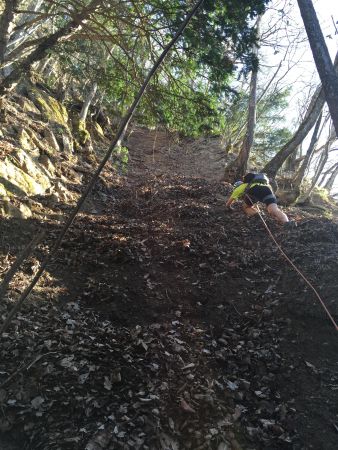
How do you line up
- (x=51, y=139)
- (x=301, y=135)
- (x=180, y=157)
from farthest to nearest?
(x=180, y=157) → (x=301, y=135) → (x=51, y=139)

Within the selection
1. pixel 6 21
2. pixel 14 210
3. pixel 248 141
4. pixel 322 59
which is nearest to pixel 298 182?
pixel 248 141

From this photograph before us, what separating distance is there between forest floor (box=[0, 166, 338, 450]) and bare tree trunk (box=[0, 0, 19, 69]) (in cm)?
328

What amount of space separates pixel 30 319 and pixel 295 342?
3.66 meters

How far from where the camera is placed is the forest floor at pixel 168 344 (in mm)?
3479

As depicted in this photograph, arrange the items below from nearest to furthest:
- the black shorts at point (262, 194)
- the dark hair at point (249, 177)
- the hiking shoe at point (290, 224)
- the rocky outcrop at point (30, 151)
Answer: the rocky outcrop at point (30, 151)
the hiking shoe at point (290, 224)
the black shorts at point (262, 194)
the dark hair at point (249, 177)

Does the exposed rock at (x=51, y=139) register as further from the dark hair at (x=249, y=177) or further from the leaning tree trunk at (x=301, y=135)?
the leaning tree trunk at (x=301, y=135)

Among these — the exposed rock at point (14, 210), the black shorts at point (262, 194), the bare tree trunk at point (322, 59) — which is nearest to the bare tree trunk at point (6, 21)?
the exposed rock at point (14, 210)

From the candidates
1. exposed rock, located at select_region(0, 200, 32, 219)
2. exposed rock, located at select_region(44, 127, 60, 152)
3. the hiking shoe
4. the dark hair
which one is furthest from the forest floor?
exposed rock, located at select_region(44, 127, 60, 152)

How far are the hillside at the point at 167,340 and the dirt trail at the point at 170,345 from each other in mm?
17

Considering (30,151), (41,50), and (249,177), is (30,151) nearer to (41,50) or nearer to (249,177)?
(41,50)

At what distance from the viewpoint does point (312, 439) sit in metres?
3.54

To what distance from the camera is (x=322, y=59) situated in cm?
536

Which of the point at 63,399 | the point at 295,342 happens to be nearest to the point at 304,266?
the point at 295,342

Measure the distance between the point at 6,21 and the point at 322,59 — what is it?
18.0 feet
